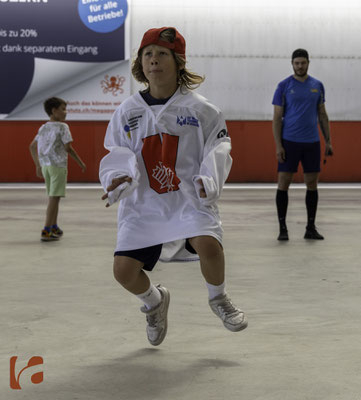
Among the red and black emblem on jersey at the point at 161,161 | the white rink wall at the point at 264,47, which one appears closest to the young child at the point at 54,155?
the red and black emblem on jersey at the point at 161,161

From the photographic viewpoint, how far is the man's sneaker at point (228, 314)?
3707 mm

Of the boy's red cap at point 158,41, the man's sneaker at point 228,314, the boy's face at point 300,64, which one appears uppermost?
the boy's red cap at point 158,41

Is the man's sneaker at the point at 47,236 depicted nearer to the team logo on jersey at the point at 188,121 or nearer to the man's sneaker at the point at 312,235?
the man's sneaker at the point at 312,235

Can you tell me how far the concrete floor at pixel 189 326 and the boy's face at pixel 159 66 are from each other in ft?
4.30

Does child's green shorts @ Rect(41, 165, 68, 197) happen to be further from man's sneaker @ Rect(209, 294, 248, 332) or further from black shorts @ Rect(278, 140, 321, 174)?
man's sneaker @ Rect(209, 294, 248, 332)

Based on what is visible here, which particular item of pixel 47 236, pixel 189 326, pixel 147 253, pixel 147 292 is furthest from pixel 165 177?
pixel 47 236

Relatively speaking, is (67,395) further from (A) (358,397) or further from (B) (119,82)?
(B) (119,82)

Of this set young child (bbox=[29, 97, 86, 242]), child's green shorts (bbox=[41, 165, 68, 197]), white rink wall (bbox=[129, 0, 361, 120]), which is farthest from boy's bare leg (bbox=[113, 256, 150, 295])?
white rink wall (bbox=[129, 0, 361, 120])

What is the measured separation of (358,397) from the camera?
3014 millimetres

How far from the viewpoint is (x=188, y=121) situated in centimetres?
368

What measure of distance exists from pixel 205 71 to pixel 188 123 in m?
12.8

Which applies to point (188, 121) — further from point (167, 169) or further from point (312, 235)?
point (312, 235)

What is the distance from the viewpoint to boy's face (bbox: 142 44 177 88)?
372 centimetres

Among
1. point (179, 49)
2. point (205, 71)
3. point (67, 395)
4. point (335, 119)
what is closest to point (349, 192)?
point (335, 119)
